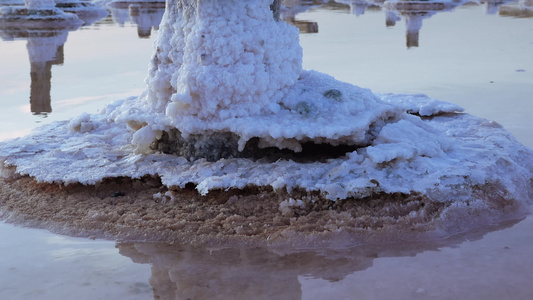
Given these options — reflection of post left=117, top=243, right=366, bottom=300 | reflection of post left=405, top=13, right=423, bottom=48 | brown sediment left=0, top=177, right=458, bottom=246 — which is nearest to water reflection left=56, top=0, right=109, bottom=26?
reflection of post left=405, top=13, right=423, bottom=48

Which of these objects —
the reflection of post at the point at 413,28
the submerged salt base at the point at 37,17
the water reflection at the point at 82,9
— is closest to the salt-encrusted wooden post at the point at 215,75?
the reflection of post at the point at 413,28

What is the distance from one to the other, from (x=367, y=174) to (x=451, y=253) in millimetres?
502

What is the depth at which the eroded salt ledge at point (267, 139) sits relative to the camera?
2100 mm

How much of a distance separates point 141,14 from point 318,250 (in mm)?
8884

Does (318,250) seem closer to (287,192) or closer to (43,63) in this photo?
(287,192)

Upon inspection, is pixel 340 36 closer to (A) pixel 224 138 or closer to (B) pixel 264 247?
(A) pixel 224 138

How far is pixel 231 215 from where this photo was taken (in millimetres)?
1975

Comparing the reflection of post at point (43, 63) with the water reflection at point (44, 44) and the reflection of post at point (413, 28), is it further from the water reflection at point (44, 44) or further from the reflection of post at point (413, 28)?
the reflection of post at point (413, 28)

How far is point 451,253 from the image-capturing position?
Result: 5.60 ft

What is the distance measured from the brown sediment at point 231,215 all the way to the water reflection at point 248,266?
5 cm

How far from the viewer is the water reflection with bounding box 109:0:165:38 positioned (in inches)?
311

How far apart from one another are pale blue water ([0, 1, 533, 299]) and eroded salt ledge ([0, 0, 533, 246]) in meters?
0.30

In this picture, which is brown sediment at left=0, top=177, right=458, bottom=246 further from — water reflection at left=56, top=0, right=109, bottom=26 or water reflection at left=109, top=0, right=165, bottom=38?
water reflection at left=56, top=0, right=109, bottom=26

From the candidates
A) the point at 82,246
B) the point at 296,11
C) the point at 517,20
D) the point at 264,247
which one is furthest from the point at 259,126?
the point at 296,11
